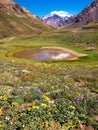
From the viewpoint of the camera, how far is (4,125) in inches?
320

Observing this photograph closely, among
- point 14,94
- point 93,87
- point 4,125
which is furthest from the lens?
point 93,87

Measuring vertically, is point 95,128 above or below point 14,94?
below

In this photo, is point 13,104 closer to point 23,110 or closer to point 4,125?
point 23,110

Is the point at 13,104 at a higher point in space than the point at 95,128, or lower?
higher

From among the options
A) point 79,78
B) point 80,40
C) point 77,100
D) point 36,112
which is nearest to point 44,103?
point 36,112

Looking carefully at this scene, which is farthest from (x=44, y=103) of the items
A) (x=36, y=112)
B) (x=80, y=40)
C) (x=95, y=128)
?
(x=80, y=40)

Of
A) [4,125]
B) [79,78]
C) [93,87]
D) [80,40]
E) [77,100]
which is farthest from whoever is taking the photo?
[80,40]

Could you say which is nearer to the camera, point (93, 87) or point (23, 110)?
point (23, 110)

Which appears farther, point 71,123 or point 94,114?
point 94,114

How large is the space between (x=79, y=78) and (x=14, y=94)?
6.98m

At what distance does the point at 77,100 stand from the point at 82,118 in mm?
1366

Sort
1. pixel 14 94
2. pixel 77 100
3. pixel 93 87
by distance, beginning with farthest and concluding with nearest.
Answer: pixel 93 87 < pixel 14 94 < pixel 77 100

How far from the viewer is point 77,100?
10430mm

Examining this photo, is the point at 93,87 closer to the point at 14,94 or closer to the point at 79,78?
the point at 79,78
